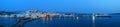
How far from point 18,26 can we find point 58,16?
10307 centimetres

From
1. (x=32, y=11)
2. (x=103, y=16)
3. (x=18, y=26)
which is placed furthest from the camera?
(x=103, y=16)

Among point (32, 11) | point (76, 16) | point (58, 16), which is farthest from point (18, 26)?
point (58, 16)

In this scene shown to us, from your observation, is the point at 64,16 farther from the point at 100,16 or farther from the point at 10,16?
the point at 10,16

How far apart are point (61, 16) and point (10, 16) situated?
2214 cm

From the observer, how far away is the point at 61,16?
124 m

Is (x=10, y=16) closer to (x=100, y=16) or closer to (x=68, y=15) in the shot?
(x=68, y=15)

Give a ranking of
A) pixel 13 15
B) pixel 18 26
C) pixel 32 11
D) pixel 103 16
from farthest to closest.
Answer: pixel 103 16
pixel 13 15
pixel 32 11
pixel 18 26

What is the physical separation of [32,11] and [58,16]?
186 feet

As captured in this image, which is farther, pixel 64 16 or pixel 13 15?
pixel 64 16

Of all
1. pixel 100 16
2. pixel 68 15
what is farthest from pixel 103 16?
pixel 68 15

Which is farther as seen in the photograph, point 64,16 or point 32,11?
point 64,16

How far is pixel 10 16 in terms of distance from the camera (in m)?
111

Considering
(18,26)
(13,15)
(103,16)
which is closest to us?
(18,26)

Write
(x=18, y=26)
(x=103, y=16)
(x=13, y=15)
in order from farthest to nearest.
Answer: (x=103, y=16), (x=13, y=15), (x=18, y=26)
